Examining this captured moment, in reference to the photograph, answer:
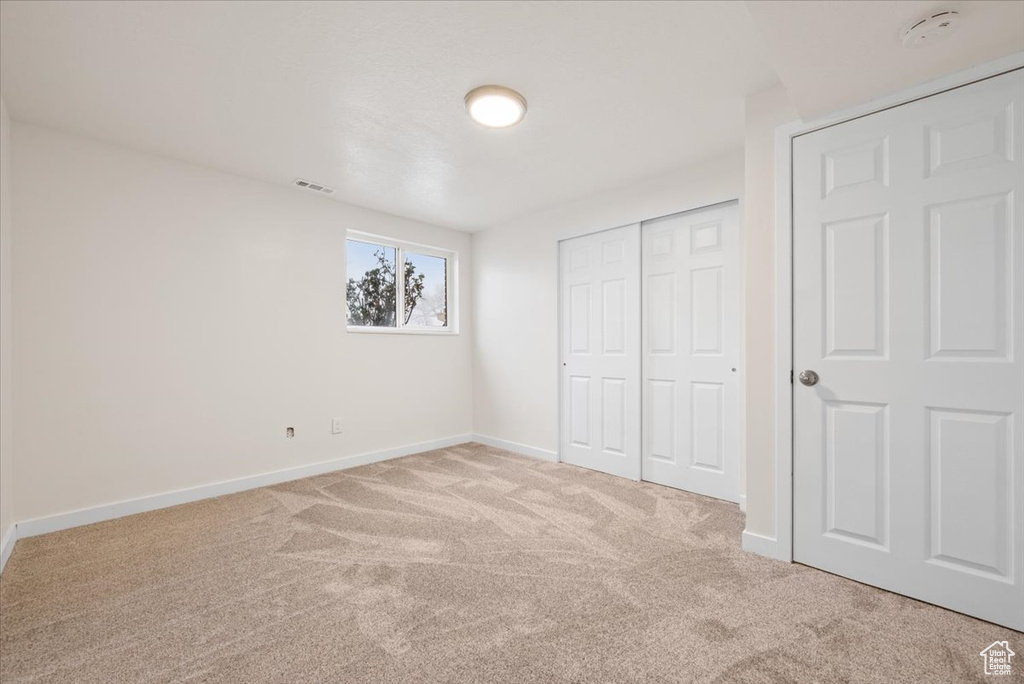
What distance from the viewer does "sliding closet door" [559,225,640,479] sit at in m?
3.69

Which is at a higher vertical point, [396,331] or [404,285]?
[404,285]

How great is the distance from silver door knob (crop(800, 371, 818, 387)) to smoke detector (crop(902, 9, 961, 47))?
138 centimetres

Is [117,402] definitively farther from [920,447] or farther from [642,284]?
[920,447]

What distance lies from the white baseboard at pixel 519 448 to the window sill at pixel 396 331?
126cm

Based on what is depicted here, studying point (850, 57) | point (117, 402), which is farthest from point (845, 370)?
point (117, 402)

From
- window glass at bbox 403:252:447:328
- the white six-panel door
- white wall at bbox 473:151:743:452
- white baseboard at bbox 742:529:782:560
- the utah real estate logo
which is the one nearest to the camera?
the utah real estate logo

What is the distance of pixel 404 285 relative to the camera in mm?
4684

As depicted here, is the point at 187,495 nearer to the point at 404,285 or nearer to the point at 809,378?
the point at 404,285

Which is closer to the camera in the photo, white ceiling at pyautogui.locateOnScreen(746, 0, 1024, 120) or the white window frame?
white ceiling at pyautogui.locateOnScreen(746, 0, 1024, 120)

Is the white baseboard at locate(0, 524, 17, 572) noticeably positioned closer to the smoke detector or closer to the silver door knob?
the silver door knob

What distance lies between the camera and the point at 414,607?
1.86 meters

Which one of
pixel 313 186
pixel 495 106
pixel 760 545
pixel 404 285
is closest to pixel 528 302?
pixel 404 285

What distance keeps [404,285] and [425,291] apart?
0.27m

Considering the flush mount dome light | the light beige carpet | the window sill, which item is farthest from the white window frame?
the flush mount dome light
